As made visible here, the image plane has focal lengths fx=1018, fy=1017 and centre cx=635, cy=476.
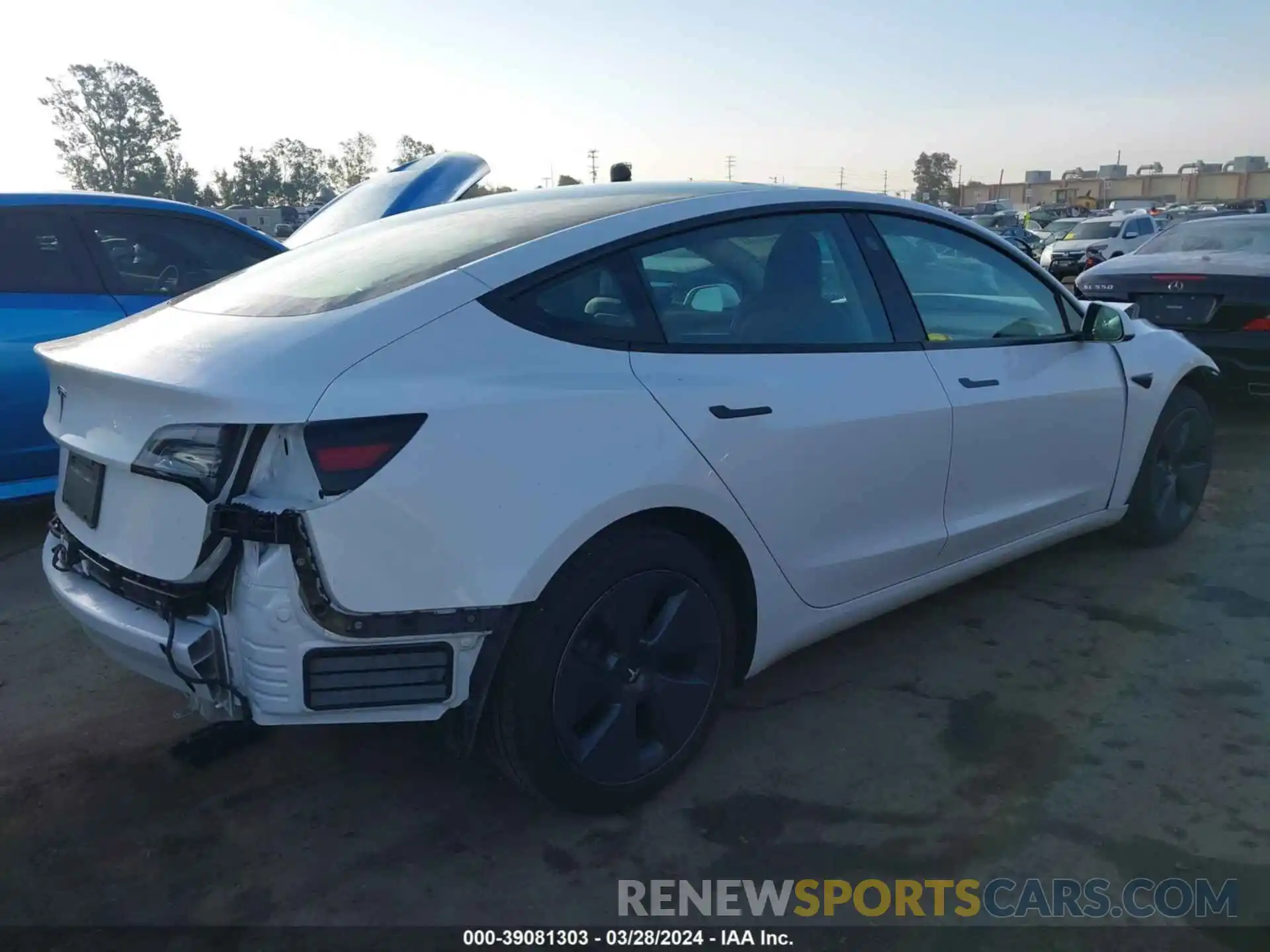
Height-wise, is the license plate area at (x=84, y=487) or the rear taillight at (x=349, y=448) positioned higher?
the rear taillight at (x=349, y=448)

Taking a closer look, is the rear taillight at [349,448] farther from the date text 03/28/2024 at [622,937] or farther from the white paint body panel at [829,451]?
the date text 03/28/2024 at [622,937]

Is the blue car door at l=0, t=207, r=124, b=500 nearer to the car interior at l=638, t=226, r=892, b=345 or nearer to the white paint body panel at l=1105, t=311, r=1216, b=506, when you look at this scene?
the car interior at l=638, t=226, r=892, b=345

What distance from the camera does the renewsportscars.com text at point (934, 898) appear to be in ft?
7.59

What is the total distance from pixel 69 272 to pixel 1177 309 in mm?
6689

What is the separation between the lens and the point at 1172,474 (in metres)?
4.59

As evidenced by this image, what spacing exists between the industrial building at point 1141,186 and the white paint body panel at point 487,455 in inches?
3317

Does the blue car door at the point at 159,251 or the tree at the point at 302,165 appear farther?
the tree at the point at 302,165

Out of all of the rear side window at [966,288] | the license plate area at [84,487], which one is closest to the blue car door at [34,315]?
the license plate area at [84,487]

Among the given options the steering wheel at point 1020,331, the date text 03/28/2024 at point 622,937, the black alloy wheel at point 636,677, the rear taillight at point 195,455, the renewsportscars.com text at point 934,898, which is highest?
the steering wheel at point 1020,331

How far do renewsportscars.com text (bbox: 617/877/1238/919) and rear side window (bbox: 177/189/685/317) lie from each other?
157cm

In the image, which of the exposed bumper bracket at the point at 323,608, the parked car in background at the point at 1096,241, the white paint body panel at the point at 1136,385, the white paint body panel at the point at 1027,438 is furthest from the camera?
the parked car in background at the point at 1096,241

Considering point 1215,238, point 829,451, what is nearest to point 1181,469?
point 829,451

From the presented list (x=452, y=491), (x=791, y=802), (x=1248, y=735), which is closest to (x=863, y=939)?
(x=791, y=802)

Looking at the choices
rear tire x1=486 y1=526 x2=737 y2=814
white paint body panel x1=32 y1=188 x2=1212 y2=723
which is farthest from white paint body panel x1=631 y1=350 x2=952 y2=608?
rear tire x1=486 y1=526 x2=737 y2=814
